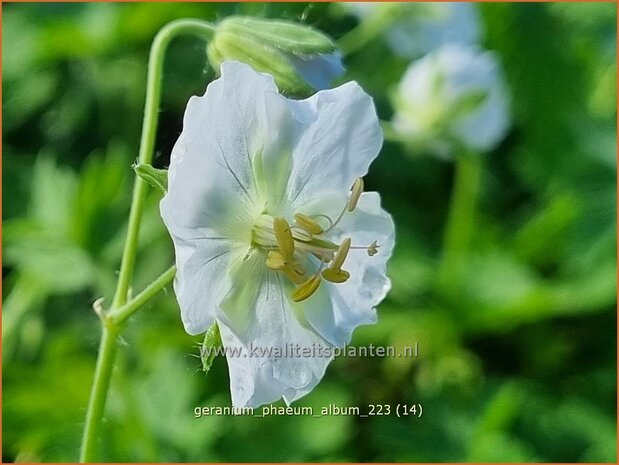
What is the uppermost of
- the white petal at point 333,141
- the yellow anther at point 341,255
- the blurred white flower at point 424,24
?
the white petal at point 333,141

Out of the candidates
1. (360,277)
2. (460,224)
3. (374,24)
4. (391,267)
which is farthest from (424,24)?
(360,277)

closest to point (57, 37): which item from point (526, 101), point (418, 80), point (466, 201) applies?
point (418, 80)

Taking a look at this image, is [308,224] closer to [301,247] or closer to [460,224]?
[301,247]

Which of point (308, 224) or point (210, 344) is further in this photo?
point (308, 224)

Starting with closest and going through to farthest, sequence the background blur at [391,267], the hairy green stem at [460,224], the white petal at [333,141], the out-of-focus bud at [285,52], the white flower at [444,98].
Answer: the white petal at [333,141] → the out-of-focus bud at [285,52] → the background blur at [391,267] → the white flower at [444,98] → the hairy green stem at [460,224]

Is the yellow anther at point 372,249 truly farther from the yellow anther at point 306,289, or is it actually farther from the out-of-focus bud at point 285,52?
the out-of-focus bud at point 285,52

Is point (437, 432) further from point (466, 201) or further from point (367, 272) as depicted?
point (367, 272)

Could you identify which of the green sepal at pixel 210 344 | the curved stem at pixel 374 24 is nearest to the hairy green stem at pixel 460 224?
the curved stem at pixel 374 24

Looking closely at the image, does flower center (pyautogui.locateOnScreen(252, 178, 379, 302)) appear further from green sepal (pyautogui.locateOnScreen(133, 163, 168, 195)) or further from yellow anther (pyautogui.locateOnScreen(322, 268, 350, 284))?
green sepal (pyautogui.locateOnScreen(133, 163, 168, 195))

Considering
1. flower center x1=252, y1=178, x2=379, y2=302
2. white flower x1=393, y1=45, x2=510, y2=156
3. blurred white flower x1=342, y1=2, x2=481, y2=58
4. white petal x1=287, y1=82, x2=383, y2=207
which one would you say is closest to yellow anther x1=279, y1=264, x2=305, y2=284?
flower center x1=252, y1=178, x2=379, y2=302
